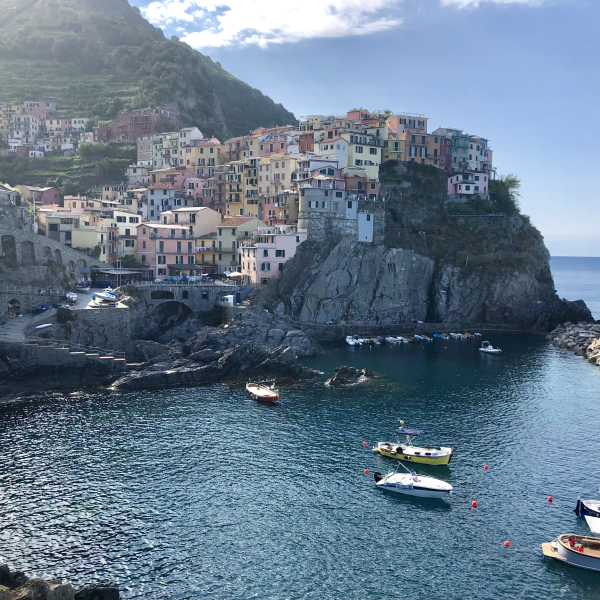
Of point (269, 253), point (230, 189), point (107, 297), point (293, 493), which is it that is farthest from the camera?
point (230, 189)

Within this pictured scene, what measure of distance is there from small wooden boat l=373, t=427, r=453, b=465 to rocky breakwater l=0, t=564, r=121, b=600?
79.7ft

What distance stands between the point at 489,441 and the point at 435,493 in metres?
11.6

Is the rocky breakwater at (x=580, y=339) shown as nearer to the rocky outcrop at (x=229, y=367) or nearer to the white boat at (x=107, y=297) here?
the rocky outcrop at (x=229, y=367)

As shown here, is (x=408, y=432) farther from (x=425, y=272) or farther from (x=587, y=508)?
(x=425, y=272)

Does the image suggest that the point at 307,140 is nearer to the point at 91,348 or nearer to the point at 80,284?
the point at 80,284

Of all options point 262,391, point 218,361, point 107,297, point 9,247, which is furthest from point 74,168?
point 262,391

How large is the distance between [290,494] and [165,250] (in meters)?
61.9

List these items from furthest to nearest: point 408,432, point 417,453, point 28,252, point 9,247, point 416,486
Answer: point 28,252 < point 9,247 < point 408,432 < point 417,453 < point 416,486

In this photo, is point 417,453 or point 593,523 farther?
point 417,453

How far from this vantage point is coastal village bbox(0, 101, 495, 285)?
95.1 metres

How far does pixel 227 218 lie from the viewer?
106062 mm

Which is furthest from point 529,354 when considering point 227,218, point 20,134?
point 20,134

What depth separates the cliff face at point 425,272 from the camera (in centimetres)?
9638

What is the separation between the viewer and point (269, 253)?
94188 millimetres
